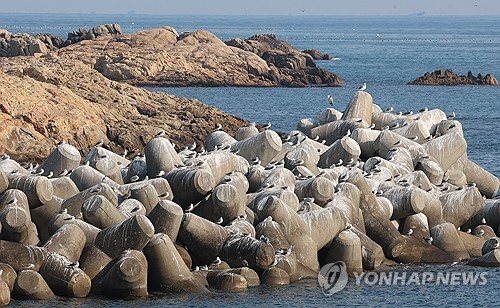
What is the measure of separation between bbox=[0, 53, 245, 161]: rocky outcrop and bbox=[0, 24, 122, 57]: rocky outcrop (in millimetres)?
36488

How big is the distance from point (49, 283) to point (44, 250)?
2.07 ft

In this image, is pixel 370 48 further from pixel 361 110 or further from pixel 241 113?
pixel 361 110

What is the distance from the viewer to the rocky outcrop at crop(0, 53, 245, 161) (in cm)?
3638

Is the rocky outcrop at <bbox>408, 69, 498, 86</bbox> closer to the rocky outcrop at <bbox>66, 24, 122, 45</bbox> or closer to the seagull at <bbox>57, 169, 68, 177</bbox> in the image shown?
the rocky outcrop at <bbox>66, 24, 122, 45</bbox>

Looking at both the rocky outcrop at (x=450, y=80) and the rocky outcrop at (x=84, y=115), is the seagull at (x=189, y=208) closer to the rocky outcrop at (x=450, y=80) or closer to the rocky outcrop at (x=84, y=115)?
the rocky outcrop at (x=84, y=115)

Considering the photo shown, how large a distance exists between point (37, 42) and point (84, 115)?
45.4 m

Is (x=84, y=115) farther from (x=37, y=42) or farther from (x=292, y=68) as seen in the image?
(x=37, y=42)

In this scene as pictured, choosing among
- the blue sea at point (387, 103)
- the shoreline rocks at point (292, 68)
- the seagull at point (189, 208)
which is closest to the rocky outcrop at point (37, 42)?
the shoreline rocks at point (292, 68)

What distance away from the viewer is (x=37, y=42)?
82500mm

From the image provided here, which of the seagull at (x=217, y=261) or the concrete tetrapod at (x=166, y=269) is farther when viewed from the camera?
the seagull at (x=217, y=261)

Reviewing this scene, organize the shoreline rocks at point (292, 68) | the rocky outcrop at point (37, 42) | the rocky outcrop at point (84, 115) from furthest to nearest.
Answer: the rocky outcrop at point (37, 42)
the shoreline rocks at point (292, 68)
the rocky outcrop at point (84, 115)

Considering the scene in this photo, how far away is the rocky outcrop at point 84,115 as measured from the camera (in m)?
36.4

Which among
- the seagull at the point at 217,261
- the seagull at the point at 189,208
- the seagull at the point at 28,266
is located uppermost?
the seagull at the point at 189,208

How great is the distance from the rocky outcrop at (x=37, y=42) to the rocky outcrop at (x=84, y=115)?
1437 inches
